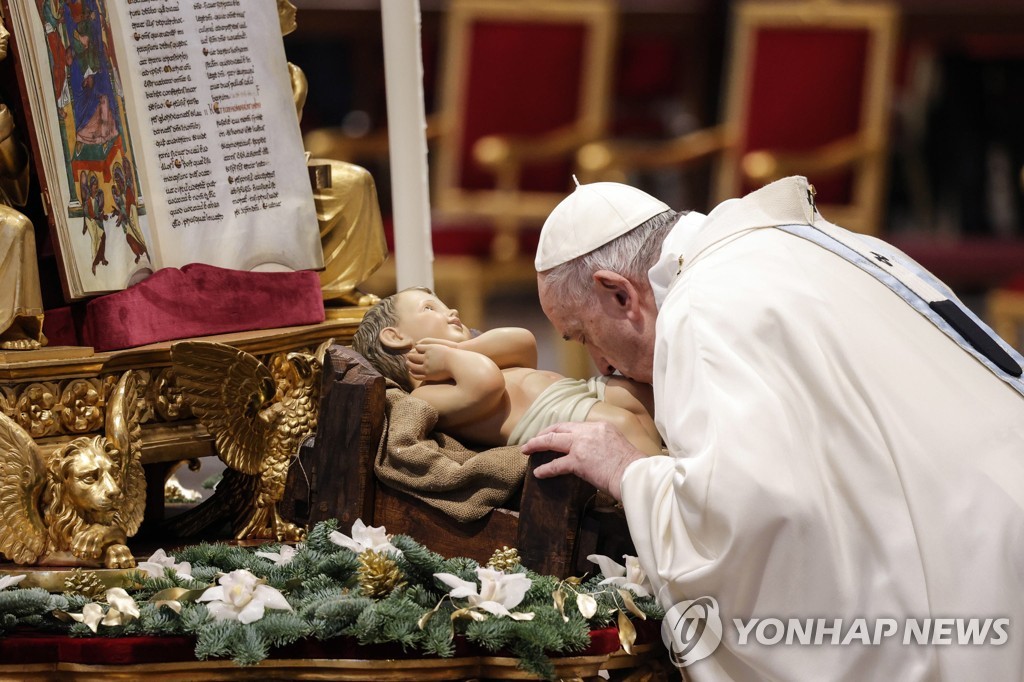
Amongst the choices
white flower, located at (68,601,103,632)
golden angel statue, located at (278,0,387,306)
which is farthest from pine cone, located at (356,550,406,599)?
golden angel statue, located at (278,0,387,306)

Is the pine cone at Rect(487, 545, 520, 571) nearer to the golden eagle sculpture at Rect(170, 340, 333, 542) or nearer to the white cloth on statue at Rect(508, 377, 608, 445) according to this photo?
the white cloth on statue at Rect(508, 377, 608, 445)

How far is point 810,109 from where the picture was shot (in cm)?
696

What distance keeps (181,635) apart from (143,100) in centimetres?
105

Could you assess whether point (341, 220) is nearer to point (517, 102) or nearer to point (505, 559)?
point (505, 559)

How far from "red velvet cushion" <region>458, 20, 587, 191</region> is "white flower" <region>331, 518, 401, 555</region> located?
4730 mm

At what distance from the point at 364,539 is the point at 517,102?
4.89 m

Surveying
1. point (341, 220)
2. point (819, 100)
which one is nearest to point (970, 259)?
point (819, 100)

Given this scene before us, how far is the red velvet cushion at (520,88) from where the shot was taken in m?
7.04

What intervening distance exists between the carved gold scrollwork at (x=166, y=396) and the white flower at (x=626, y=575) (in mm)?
803

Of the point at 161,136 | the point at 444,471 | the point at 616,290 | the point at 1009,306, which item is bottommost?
the point at 1009,306

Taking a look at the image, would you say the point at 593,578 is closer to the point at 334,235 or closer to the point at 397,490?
the point at 397,490

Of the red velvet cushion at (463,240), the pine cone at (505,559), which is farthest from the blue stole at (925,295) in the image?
the red velvet cushion at (463,240)

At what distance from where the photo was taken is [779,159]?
22.3 ft
